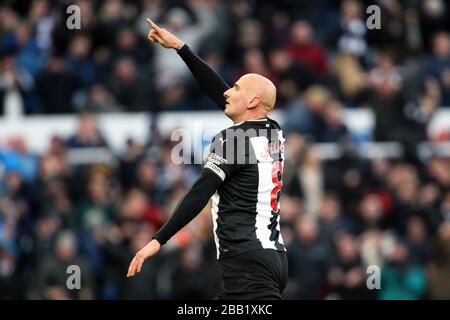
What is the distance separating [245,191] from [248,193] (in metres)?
0.02

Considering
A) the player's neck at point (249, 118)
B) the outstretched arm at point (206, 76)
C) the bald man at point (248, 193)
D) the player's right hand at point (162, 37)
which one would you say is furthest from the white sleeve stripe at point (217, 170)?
the player's right hand at point (162, 37)

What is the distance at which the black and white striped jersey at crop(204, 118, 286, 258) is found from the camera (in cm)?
804

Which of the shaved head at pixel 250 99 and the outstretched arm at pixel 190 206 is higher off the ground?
the shaved head at pixel 250 99

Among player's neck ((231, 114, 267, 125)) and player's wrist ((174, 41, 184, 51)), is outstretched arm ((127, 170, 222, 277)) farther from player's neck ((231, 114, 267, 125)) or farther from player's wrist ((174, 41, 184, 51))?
player's wrist ((174, 41, 184, 51))

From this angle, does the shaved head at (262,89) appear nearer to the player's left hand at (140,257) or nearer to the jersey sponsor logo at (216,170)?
the jersey sponsor logo at (216,170)

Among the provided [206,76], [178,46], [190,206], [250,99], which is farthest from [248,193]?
[178,46]

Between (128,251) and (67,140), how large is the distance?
2647mm

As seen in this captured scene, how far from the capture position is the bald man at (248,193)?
8023mm

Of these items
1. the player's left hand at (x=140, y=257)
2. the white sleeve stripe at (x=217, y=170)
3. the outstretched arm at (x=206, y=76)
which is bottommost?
the player's left hand at (x=140, y=257)

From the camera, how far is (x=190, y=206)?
7.82 meters

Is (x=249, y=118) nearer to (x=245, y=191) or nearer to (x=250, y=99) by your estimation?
(x=250, y=99)

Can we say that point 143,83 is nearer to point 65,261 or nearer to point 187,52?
point 65,261

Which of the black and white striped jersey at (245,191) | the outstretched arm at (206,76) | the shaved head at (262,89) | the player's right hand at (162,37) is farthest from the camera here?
the outstretched arm at (206,76)
